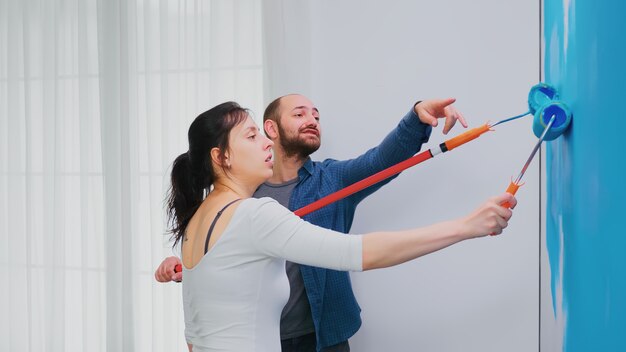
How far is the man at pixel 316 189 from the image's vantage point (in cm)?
194

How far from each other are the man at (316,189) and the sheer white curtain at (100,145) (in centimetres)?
38

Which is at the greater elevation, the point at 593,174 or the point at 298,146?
the point at 298,146

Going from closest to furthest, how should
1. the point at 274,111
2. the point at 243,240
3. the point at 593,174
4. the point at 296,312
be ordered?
the point at 593,174
the point at 243,240
the point at 296,312
the point at 274,111

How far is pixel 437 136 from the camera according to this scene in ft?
7.26

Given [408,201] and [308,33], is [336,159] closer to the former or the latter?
[408,201]

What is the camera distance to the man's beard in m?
2.11

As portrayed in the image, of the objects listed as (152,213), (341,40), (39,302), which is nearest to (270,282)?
(341,40)

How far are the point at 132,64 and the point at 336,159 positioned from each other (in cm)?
95

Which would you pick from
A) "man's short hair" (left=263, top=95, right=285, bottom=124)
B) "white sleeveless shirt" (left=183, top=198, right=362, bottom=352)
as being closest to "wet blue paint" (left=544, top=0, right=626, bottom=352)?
"white sleeveless shirt" (left=183, top=198, right=362, bottom=352)

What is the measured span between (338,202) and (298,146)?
0.71 ft

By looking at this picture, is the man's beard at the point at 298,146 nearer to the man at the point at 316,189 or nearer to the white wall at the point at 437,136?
the man at the point at 316,189

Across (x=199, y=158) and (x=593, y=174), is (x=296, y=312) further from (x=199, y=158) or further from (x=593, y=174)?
(x=593, y=174)

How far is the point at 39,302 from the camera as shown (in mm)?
2908

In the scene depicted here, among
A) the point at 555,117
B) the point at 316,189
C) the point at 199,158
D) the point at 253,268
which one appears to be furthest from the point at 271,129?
the point at 555,117
